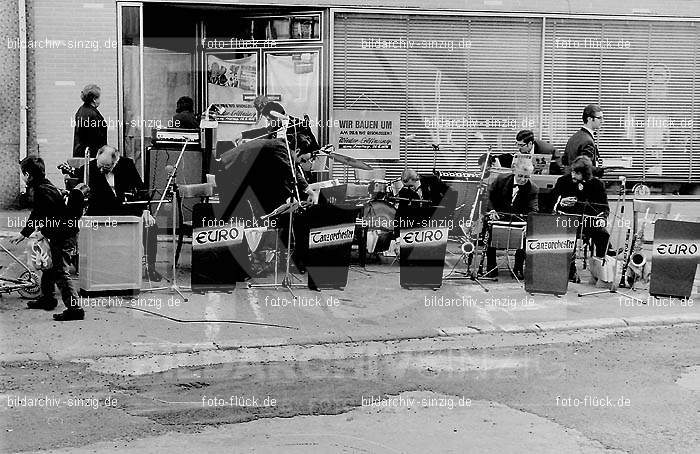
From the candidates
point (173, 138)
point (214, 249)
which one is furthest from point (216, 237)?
point (173, 138)

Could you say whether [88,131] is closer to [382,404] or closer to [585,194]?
[585,194]

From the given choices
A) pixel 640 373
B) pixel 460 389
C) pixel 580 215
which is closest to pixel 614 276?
pixel 580 215

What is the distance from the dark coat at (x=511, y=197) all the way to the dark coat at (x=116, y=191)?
14.8 ft

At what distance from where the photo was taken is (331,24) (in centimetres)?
1531

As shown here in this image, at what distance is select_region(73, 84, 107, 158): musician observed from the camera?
13.2 meters

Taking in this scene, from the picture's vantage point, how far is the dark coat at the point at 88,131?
519 inches

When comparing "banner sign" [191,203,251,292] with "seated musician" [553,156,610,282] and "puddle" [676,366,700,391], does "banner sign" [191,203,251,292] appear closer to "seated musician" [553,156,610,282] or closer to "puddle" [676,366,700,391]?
"seated musician" [553,156,610,282]

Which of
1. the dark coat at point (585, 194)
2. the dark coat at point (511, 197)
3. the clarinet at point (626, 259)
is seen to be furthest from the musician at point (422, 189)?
the clarinet at point (626, 259)

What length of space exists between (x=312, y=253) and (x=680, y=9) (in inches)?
329

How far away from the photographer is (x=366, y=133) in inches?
614

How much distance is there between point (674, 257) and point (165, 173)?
714 cm

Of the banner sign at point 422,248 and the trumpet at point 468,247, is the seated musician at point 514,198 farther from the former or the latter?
the banner sign at point 422,248

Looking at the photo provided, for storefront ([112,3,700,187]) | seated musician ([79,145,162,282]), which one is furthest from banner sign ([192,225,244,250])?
storefront ([112,3,700,187])

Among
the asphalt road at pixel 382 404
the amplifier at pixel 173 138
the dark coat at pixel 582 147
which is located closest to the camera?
the asphalt road at pixel 382 404
